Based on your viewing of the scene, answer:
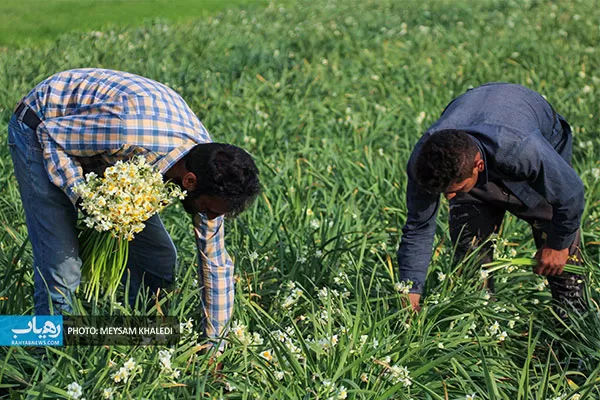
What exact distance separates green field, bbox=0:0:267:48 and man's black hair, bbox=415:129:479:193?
7.39 meters

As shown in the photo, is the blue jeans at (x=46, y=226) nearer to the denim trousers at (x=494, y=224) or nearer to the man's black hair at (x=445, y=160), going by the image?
the man's black hair at (x=445, y=160)

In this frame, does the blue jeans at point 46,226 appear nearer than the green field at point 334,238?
No

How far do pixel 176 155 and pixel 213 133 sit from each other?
2.96m

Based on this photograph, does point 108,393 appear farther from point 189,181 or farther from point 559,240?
point 559,240

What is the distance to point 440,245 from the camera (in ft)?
11.4

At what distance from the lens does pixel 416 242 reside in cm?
299

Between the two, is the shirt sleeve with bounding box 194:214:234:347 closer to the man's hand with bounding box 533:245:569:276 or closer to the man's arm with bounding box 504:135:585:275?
the man's arm with bounding box 504:135:585:275

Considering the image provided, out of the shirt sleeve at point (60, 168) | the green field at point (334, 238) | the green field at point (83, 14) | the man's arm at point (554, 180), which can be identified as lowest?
the green field at point (83, 14)

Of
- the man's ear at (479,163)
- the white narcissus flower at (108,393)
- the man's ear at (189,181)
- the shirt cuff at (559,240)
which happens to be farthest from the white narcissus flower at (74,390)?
the shirt cuff at (559,240)

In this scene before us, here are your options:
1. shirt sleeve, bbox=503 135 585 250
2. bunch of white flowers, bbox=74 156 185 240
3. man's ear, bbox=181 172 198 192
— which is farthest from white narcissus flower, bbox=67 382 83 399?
shirt sleeve, bbox=503 135 585 250

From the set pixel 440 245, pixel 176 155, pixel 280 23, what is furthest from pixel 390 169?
pixel 280 23

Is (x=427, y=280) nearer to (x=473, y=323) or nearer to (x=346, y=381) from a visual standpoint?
(x=473, y=323)

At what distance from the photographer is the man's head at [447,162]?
2619 millimetres

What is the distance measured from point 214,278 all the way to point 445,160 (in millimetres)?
907
